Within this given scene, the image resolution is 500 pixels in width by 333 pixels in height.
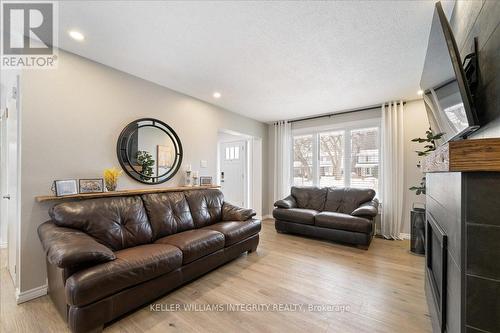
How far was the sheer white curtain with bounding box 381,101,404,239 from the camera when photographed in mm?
3752

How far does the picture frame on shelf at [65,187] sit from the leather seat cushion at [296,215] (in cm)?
308

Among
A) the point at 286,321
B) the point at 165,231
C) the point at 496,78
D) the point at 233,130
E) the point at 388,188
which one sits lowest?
the point at 286,321

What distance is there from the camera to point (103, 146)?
Answer: 2.53 meters

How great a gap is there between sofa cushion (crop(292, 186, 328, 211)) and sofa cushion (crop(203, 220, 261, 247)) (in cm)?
167

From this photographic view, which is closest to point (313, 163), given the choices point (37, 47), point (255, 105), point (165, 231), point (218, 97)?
point (255, 105)

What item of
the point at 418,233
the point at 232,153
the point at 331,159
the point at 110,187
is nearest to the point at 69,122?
the point at 110,187

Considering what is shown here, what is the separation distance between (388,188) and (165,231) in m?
3.83

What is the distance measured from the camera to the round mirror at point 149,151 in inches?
108

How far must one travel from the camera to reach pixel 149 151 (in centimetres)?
300

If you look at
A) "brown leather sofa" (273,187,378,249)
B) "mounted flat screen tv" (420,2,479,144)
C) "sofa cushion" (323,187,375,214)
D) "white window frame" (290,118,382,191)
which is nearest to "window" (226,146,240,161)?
"white window frame" (290,118,382,191)

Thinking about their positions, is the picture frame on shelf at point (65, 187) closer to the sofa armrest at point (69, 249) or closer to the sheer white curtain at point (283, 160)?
the sofa armrest at point (69, 249)

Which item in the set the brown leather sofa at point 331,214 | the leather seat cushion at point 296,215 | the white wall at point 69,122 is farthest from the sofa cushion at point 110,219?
the brown leather sofa at point 331,214

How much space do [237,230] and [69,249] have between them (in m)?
1.70

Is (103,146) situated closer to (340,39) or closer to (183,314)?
(183,314)
